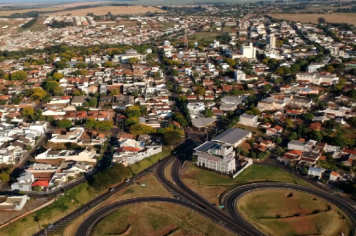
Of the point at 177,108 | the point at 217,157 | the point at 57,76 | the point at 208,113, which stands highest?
the point at 57,76

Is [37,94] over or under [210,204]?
over

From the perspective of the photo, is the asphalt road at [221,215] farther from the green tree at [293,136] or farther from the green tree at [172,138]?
the green tree at [293,136]

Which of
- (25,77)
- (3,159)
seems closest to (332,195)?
(3,159)

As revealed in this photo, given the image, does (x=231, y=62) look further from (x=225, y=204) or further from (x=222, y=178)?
(x=225, y=204)

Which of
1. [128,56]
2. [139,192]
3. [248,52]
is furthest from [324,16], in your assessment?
[139,192]

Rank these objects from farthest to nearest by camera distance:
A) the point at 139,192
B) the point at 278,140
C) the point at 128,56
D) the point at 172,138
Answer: the point at 128,56 → the point at 278,140 → the point at 172,138 → the point at 139,192

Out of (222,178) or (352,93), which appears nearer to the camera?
(222,178)

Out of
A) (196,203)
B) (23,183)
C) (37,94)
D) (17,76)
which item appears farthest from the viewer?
(17,76)
